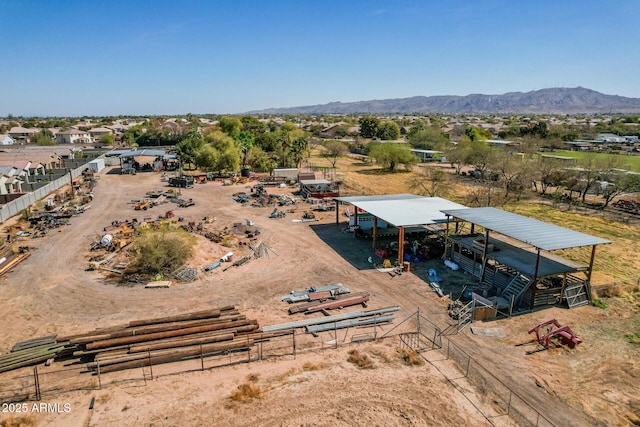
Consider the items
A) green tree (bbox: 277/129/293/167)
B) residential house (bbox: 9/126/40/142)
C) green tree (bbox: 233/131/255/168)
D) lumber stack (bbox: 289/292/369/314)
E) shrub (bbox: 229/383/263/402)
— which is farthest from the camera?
residential house (bbox: 9/126/40/142)

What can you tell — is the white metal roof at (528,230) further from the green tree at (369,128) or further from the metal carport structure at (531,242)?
the green tree at (369,128)

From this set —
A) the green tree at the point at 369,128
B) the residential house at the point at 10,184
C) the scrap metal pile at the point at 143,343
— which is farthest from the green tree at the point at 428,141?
the scrap metal pile at the point at 143,343

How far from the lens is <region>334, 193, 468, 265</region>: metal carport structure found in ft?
81.8

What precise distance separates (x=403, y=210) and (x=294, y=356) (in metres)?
15.4

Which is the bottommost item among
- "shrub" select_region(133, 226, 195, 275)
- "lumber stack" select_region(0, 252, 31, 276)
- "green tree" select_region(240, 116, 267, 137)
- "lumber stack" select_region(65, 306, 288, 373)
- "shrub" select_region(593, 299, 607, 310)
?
"shrub" select_region(593, 299, 607, 310)

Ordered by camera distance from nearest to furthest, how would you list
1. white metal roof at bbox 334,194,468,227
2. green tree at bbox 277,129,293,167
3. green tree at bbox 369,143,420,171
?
1. white metal roof at bbox 334,194,468,227
2. green tree at bbox 277,129,293,167
3. green tree at bbox 369,143,420,171

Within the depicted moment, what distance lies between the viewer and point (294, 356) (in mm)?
15734

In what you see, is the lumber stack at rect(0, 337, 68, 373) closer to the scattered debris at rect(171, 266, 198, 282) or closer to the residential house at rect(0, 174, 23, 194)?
the scattered debris at rect(171, 266, 198, 282)

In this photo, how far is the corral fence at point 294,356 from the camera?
1330cm

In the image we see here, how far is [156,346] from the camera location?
1562 centimetres

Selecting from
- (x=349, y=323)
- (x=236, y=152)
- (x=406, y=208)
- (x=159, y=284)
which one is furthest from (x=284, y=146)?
(x=349, y=323)

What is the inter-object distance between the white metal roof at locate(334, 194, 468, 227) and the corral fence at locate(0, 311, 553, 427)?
8.37 meters

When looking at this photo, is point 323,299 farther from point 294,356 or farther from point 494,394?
point 494,394

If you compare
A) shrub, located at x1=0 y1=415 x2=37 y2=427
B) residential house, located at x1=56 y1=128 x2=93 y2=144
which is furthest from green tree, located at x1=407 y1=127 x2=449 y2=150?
residential house, located at x1=56 y1=128 x2=93 y2=144
